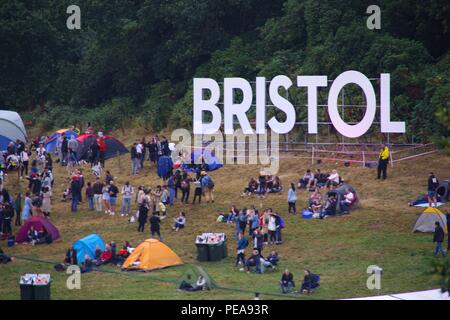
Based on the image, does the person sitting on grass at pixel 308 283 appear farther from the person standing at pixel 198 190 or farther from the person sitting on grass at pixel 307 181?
the person standing at pixel 198 190

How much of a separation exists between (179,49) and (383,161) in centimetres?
2095

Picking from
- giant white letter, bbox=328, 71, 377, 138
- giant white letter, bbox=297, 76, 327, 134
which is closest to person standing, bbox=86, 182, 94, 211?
giant white letter, bbox=297, 76, 327, 134

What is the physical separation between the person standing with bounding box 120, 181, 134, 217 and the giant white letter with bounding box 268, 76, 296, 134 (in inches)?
289

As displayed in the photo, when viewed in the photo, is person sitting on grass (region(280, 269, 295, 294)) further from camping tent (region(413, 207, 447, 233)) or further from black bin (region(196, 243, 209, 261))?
camping tent (region(413, 207, 447, 233))

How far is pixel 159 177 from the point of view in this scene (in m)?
46.2

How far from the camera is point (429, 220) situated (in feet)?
122

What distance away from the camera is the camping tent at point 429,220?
3672 centimetres

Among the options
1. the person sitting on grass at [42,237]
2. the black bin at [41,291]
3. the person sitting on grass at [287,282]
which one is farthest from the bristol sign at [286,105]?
the black bin at [41,291]

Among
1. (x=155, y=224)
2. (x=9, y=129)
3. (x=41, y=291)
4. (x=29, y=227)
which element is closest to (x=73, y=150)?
(x=9, y=129)

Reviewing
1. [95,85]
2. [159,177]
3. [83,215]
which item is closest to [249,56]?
[95,85]

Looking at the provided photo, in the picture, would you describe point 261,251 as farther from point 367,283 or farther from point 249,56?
point 249,56

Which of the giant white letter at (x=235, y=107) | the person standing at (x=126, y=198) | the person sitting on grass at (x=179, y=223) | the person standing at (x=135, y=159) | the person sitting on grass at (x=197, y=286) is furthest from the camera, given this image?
the person standing at (x=135, y=159)

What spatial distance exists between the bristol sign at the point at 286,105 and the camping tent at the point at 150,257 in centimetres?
1149

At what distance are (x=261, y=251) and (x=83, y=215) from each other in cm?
867
